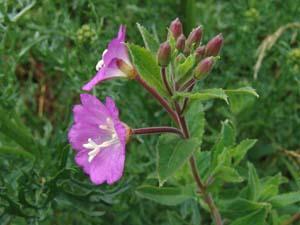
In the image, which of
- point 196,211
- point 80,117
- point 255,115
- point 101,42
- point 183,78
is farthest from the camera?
point 255,115

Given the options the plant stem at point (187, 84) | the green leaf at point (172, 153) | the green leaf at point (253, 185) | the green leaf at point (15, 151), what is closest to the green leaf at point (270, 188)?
the green leaf at point (253, 185)

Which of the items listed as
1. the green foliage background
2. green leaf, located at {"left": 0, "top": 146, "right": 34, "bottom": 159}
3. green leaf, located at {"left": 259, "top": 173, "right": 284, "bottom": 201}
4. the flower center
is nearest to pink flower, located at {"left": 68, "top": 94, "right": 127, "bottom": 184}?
the flower center

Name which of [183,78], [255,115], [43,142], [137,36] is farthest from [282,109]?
[183,78]

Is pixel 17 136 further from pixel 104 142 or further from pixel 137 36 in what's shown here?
pixel 137 36

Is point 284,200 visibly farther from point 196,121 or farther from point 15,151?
point 15,151

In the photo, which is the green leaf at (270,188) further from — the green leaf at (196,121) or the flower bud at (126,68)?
the flower bud at (126,68)

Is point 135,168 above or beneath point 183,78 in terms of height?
beneath

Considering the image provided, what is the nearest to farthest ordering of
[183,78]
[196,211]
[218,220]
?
[183,78] → [218,220] → [196,211]

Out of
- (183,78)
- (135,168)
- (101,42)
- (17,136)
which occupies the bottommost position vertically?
(135,168)

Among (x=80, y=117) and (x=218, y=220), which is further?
(x=218, y=220)
